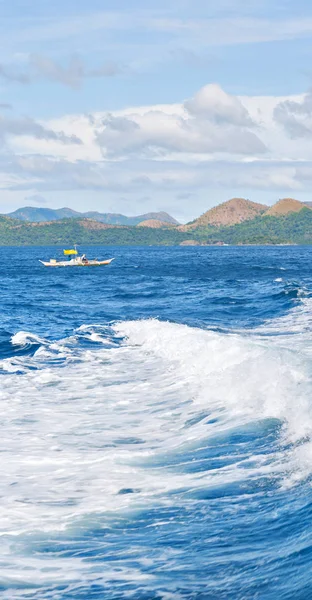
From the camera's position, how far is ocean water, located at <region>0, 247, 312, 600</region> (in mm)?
9695

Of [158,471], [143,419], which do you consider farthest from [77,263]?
[158,471]

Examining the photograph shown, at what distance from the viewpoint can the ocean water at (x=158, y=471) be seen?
31.8 feet

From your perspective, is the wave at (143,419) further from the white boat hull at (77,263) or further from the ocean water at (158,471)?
the white boat hull at (77,263)

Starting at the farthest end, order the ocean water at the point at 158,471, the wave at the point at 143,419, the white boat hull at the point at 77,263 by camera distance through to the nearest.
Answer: the white boat hull at the point at 77,263, the wave at the point at 143,419, the ocean water at the point at 158,471

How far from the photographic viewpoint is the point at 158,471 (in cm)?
1413

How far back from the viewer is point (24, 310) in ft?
175

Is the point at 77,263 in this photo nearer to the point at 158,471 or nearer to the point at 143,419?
the point at 143,419

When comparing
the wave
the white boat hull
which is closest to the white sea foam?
the wave

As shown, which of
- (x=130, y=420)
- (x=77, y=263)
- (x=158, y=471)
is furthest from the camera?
(x=77, y=263)

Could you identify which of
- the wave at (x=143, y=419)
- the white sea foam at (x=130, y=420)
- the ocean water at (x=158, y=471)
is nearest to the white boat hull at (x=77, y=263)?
the ocean water at (x=158, y=471)

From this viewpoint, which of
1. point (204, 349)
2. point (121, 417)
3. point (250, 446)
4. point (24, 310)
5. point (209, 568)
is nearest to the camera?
point (209, 568)

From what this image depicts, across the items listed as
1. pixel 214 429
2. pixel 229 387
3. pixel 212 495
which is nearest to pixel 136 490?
pixel 212 495

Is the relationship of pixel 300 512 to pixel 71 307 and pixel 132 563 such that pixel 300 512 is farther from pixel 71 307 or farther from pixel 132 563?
pixel 71 307

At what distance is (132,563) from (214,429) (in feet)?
23.8
